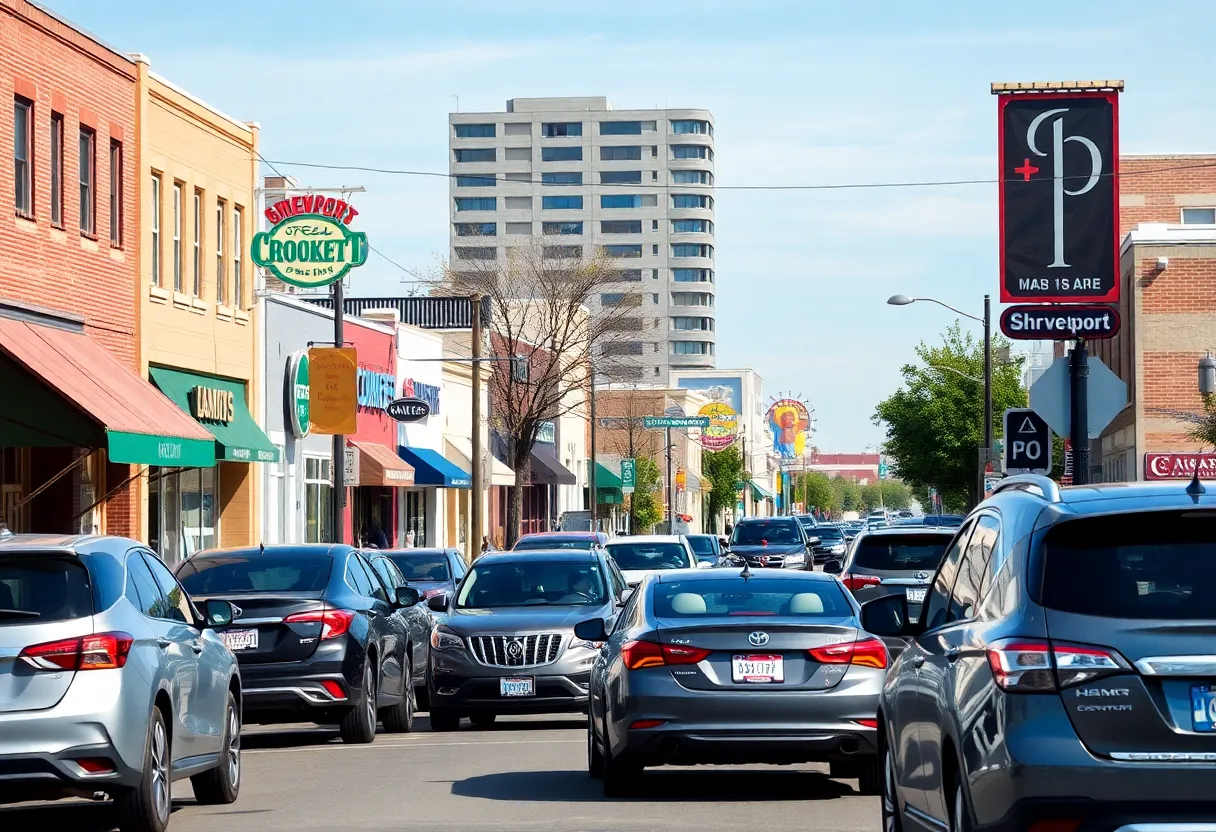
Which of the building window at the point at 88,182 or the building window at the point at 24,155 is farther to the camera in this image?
the building window at the point at 88,182

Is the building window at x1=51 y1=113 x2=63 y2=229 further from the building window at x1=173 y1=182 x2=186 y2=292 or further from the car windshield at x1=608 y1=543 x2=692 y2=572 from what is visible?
the car windshield at x1=608 y1=543 x2=692 y2=572

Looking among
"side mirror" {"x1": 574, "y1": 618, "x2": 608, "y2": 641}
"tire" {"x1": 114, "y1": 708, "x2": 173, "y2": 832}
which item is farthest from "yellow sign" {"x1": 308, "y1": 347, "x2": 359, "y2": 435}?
"tire" {"x1": 114, "y1": 708, "x2": 173, "y2": 832}

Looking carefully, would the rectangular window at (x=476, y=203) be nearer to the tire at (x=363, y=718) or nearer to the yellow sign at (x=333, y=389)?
the yellow sign at (x=333, y=389)

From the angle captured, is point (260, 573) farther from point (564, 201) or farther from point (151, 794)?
point (564, 201)

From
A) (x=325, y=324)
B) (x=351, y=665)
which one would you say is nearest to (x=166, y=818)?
(x=351, y=665)

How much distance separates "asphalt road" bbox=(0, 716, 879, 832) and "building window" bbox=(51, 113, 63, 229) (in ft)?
45.0

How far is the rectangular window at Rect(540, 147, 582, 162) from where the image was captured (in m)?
167

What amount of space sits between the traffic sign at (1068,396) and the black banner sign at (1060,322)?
0.39 m

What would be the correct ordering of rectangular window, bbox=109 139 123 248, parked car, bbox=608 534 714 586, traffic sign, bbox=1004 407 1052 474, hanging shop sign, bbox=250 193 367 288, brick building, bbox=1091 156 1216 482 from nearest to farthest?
traffic sign, bbox=1004 407 1052 474
parked car, bbox=608 534 714 586
rectangular window, bbox=109 139 123 248
hanging shop sign, bbox=250 193 367 288
brick building, bbox=1091 156 1216 482

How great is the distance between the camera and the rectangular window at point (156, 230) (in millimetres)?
31828

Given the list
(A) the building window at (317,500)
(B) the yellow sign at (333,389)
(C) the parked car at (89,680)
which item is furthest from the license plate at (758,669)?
(A) the building window at (317,500)

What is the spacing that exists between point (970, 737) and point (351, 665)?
33.4 ft

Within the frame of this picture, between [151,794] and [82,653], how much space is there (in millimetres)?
978

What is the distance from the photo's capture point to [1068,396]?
17844mm
